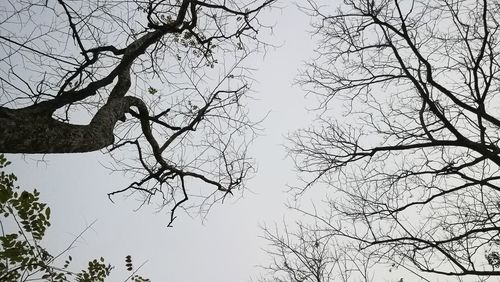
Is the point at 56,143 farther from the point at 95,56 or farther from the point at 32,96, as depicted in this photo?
the point at 95,56

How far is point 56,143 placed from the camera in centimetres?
249

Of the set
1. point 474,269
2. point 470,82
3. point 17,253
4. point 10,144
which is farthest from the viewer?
point 470,82

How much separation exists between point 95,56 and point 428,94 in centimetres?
400

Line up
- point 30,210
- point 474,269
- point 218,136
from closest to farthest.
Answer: point 30,210
point 474,269
point 218,136

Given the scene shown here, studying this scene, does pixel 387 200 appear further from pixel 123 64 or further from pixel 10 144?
pixel 10 144

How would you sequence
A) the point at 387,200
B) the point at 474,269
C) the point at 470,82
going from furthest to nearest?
the point at 387,200
the point at 470,82
the point at 474,269

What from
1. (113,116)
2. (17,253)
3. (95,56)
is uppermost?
(95,56)

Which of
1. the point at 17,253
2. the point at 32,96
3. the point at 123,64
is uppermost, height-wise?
the point at 123,64

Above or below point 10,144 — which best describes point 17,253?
below

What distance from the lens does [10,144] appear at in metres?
2.18

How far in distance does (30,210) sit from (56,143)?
22.4 inches

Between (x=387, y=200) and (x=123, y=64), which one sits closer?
(x=123, y=64)

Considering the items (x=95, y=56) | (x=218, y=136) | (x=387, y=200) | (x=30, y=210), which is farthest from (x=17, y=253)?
(x=387, y=200)

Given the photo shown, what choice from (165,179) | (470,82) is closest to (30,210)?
(165,179)
